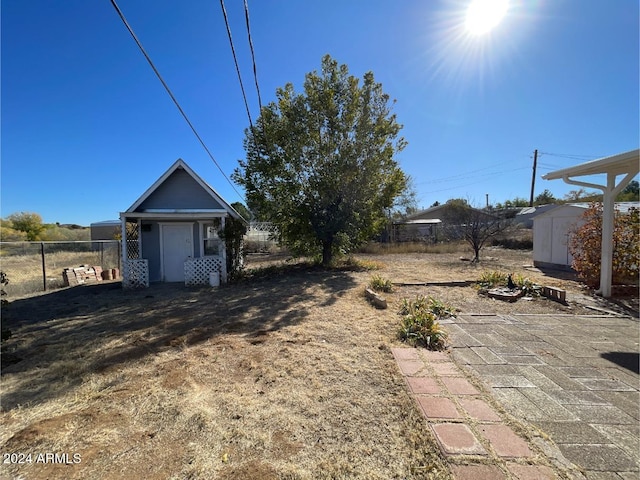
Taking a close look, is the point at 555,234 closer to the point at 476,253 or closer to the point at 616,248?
the point at 476,253

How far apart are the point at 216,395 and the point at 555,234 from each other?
13284 mm

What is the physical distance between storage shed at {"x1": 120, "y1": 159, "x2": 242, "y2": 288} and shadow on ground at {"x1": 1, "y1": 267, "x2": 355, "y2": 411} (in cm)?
94

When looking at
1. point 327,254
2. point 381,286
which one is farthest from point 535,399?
point 327,254

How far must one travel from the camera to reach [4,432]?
8.07 feet

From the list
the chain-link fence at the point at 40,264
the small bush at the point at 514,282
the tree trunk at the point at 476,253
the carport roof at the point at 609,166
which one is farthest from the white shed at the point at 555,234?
the chain-link fence at the point at 40,264

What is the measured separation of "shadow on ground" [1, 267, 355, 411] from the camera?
3670 mm

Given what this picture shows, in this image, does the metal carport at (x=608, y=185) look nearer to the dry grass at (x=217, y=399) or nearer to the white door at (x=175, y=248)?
the dry grass at (x=217, y=399)

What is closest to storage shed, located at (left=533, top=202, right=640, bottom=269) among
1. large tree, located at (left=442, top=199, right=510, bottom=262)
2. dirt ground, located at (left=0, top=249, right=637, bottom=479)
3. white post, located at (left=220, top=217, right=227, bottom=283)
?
large tree, located at (left=442, top=199, right=510, bottom=262)

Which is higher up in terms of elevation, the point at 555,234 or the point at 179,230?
the point at 179,230

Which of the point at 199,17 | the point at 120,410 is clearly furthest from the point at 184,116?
the point at 120,410

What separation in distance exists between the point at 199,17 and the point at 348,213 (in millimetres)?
7272

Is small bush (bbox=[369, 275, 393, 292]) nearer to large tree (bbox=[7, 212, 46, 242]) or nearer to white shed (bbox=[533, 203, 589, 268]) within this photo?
white shed (bbox=[533, 203, 589, 268])

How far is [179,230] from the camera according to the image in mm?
10625

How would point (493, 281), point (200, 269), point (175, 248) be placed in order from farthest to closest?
point (175, 248) < point (200, 269) < point (493, 281)
